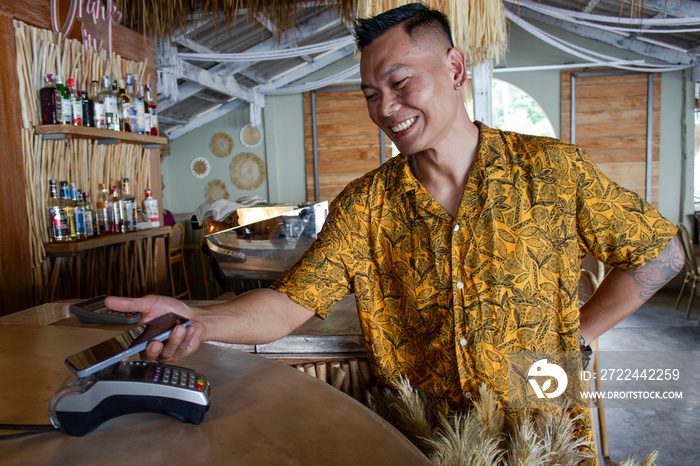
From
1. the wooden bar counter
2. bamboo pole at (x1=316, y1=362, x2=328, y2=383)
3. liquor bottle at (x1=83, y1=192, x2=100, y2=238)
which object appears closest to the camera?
the wooden bar counter

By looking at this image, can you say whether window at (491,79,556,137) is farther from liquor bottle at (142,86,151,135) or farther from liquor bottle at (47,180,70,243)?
liquor bottle at (47,180,70,243)

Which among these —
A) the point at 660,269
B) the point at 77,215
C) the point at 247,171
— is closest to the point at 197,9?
the point at 77,215

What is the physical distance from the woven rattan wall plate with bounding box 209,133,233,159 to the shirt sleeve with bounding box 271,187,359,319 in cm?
696

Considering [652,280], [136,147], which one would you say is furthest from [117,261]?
[652,280]

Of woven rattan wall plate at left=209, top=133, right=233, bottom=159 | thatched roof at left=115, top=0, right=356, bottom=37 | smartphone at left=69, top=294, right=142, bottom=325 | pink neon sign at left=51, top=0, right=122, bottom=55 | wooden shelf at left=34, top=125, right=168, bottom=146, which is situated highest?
thatched roof at left=115, top=0, right=356, bottom=37

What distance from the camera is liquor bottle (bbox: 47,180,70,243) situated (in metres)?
2.68

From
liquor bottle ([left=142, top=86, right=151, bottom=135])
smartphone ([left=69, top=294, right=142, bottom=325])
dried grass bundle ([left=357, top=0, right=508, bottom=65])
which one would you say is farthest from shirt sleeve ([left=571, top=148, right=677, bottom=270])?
liquor bottle ([left=142, top=86, right=151, bottom=135])

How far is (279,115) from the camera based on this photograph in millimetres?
7758

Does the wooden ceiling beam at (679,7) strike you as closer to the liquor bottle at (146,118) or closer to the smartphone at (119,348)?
the liquor bottle at (146,118)

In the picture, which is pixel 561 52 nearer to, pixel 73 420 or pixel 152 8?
pixel 152 8

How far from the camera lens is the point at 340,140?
7.55 metres

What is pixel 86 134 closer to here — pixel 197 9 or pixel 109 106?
pixel 109 106

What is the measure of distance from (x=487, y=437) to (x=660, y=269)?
694 millimetres

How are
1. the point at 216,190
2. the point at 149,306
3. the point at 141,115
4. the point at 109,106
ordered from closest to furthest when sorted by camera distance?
the point at 149,306 < the point at 109,106 < the point at 141,115 < the point at 216,190
